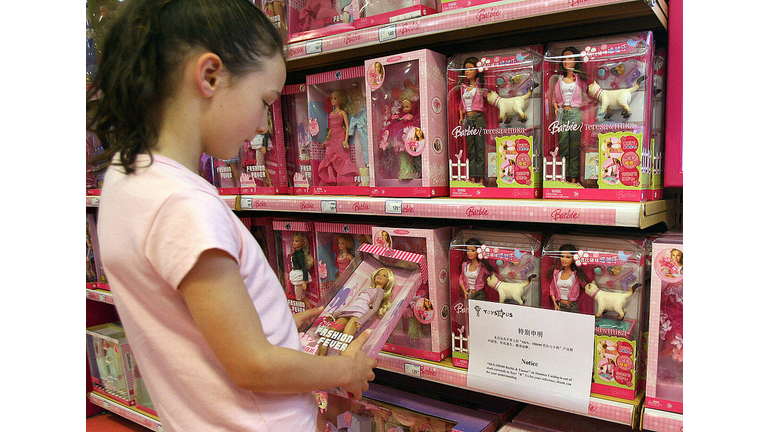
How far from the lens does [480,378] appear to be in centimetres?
138

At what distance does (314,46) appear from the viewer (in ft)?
5.24

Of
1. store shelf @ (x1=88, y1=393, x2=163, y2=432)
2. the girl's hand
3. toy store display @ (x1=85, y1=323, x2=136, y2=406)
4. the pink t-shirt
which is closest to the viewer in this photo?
the pink t-shirt

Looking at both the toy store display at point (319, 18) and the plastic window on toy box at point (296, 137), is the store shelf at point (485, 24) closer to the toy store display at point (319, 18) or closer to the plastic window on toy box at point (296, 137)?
the toy store display at point (319, 18)

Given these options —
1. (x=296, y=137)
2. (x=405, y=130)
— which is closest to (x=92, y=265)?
(x=296, y=137)

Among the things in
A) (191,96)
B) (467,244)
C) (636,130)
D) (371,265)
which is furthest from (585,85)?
(191,96)

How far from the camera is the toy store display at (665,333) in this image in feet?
3.75

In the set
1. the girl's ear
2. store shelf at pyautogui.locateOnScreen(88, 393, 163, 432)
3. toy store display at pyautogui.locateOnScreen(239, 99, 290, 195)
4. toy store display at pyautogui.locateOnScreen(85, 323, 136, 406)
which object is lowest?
store shelf at pyautogui.locateOnScreen(88, 393, 163, 432)

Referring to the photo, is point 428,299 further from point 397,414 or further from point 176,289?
point 176,289

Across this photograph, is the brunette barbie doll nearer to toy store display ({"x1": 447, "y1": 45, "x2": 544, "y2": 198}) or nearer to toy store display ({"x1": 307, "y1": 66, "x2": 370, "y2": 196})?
toy store display ({"x1": 447, "y1": 45, "x2": 544, "y2": 198})

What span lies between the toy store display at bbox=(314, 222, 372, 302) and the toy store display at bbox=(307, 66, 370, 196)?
0.13m

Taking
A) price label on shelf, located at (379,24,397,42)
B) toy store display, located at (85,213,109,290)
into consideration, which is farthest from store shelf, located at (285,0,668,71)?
toy store display, located at (85,213,109,290)

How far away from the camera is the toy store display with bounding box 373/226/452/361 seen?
1.48 metres

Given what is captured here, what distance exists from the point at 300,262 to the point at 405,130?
0.70 metres

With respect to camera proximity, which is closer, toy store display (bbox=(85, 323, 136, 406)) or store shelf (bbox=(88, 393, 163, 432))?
store shelf (bbox=(88, 393, 163, 432))
